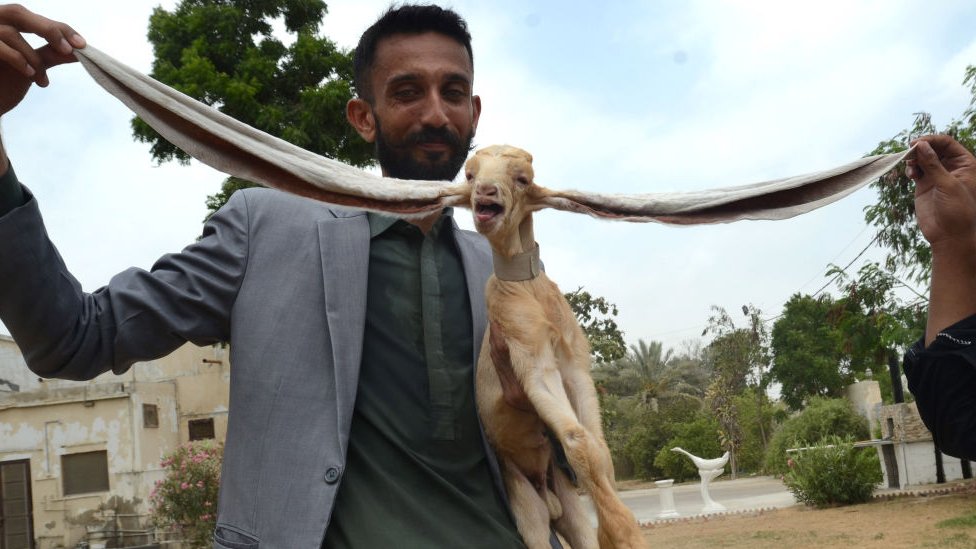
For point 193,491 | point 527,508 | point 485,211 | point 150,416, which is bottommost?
point 193,491

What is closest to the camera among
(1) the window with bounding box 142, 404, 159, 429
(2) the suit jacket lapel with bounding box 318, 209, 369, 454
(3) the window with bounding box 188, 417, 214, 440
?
(2) the suit jacket lapel with bounding box 318, 209, 369, 454

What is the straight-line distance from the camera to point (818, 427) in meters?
32.8

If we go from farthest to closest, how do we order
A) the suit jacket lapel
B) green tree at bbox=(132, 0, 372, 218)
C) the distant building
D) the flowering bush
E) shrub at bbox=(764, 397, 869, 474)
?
1. shrub at bbox=(764, 397, 869, 474)
2. the distant building
3. the flowering bush
4. green tree at bbox=(132, 0, 372, 218)
5. the suit jacket lapel

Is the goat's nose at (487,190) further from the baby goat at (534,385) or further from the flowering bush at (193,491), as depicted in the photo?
the flowering bush at (193,491)

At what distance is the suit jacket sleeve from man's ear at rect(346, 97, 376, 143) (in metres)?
0.49

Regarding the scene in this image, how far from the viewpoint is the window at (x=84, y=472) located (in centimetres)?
2294

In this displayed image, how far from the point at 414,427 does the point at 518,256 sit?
0.56 meters

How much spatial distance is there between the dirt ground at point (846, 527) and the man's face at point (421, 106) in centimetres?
1362

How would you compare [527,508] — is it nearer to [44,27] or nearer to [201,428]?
[44,27]

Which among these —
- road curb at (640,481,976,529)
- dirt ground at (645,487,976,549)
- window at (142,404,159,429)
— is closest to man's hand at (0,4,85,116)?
dirt ground at (645,487,976,549)

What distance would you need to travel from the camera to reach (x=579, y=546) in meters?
2.61

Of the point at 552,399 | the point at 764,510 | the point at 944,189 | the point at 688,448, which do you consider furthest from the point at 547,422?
the point at 688,448

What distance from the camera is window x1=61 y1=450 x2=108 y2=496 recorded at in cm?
2294

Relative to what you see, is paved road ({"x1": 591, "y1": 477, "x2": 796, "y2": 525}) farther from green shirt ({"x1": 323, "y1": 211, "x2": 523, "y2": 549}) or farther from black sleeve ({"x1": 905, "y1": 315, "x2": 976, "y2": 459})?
green shirt ({"x1": 323, "y1": 211, "x2": 523, "y2": 549})
